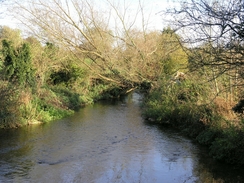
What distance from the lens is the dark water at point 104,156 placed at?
818 cm

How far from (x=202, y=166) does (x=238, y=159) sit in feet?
3.30

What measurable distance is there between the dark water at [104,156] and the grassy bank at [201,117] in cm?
45

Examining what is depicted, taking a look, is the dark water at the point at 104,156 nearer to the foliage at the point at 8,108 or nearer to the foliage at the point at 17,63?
the foliage at the point at 8,108

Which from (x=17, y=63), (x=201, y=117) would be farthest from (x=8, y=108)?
(x=201, y=117)

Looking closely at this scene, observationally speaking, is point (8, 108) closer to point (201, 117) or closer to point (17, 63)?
point (17, 63)

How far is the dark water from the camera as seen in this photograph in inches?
322

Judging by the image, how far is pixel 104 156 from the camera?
32.2ft

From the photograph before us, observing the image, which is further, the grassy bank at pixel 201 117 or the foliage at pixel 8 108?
the foliage at pixel 8 108

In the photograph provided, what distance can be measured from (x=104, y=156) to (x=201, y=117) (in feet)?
14.0

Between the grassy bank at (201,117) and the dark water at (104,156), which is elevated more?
the grassy bank at (201,117)

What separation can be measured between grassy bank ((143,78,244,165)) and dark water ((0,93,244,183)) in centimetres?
45

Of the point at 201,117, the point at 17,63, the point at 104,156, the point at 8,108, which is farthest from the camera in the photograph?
the point at 17,63

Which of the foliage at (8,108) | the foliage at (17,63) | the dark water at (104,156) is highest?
the foliage at (17,63)

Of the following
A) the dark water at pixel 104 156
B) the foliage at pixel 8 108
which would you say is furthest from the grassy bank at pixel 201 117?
the foliage at pixel 8 108
